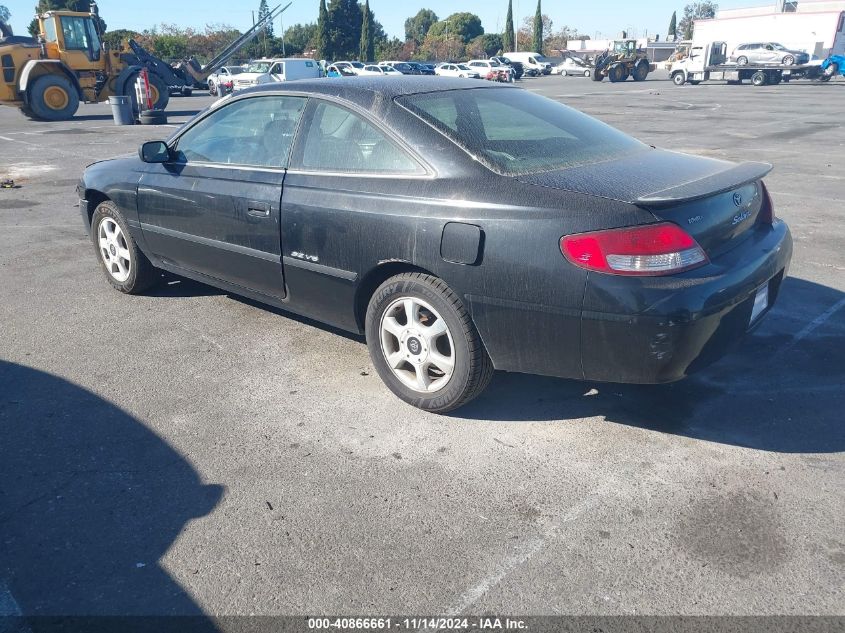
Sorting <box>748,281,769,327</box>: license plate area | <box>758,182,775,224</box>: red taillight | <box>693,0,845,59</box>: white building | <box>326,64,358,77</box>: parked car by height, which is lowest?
<box>748,281,769,327</box>: license plate area

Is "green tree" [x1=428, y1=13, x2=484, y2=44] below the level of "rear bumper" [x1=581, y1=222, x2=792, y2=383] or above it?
above

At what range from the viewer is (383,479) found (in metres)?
3.03

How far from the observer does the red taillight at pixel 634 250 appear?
2.83 m

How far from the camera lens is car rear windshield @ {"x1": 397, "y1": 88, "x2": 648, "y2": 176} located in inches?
133

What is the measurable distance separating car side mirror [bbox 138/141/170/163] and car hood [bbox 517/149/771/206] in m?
2.66

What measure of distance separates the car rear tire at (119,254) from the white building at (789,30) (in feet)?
150

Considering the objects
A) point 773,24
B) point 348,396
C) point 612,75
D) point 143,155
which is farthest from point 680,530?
point 773,24

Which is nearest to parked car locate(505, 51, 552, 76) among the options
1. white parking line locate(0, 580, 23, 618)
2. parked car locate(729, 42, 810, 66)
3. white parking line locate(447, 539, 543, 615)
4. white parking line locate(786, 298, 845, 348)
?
parked car locate(729, 42, 810, 66)

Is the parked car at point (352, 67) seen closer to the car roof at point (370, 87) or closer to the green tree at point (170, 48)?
the green tree at point (170, 48)

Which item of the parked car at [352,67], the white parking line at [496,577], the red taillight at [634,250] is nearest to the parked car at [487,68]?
the parked car at [352,67]

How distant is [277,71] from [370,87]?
3179 cm

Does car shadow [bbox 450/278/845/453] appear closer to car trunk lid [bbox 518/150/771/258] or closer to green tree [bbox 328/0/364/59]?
car trunk lid [bbox 518/150/771/258]

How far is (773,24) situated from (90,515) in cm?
5579

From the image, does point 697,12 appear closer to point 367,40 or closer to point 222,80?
point 367,40
